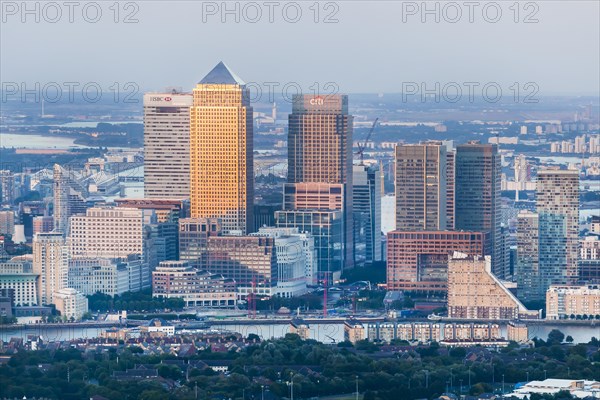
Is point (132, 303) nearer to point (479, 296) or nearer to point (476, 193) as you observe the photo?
point (479, 296)

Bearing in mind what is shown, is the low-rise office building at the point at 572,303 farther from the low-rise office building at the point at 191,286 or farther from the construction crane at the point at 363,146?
the construction crane at the point at 363,146

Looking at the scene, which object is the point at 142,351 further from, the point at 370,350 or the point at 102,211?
the point at 102,211

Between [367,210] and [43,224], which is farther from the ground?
[367,210]

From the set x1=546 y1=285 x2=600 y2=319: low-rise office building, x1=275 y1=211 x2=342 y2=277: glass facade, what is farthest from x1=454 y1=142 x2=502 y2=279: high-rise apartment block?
x1=546 y1=285 x2=600 y2=319: low-rise office building

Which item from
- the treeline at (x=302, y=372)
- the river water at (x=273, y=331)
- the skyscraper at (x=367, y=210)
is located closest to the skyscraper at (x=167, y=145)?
the skyscraper at (x=367, y=210)

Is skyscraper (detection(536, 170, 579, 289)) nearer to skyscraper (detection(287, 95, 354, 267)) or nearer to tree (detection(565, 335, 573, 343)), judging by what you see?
skyscraper (detection(287, 95, 354, 267))

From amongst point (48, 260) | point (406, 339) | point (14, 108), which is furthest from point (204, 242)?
point (14, 108)

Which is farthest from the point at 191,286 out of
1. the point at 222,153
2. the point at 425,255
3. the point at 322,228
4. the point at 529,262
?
the point at 529,262
